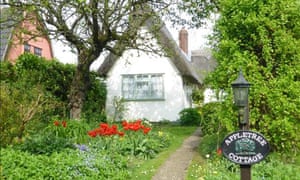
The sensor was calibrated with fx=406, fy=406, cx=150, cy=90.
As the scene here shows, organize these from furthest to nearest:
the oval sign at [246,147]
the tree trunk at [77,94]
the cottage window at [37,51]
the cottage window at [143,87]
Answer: the cottage window at [37,51] < the cottage window at [143,87] < the tree trunk at [77,94] < the oval sign at [246,147]

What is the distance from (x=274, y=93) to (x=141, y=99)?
47.9 ft

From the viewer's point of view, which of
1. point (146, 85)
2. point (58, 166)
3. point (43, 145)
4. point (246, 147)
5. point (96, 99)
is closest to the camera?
point (246, 147)

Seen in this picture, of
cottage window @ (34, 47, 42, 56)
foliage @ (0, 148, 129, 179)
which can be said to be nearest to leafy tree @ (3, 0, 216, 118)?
foliage @ (0, 148, 129, 179)

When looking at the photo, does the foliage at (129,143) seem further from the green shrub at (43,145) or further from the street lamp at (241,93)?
the street lamp at (241,93)

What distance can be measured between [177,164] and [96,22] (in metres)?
6.50

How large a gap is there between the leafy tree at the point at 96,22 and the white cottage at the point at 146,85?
646cm

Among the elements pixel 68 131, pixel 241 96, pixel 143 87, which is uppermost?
pixel 143 87

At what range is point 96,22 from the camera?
→ 45.9 ft

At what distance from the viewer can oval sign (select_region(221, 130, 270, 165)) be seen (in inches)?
198

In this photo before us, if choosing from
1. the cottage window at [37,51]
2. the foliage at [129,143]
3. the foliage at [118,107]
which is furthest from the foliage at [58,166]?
the cottage window at [37,51]

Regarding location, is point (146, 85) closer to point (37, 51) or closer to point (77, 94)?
point (77, 94)

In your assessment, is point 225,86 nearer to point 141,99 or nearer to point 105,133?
point 105,133

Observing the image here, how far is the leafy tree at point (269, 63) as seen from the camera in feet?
28.6

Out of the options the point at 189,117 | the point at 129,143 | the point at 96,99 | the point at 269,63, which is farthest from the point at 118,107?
the point at 269,63
